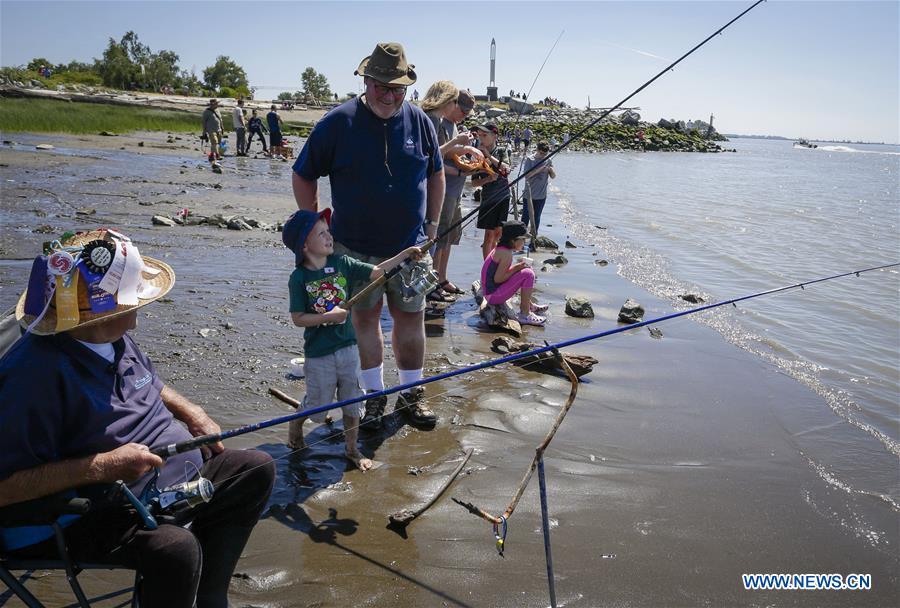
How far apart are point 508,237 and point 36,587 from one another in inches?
189

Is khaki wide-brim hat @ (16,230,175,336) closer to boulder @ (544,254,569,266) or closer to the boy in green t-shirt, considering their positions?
the boy in green t-shirt

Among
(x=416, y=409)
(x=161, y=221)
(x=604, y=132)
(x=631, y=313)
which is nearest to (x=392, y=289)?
(x=416, y=409)

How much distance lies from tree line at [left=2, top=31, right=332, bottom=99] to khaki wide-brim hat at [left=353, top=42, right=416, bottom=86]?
2712 inches

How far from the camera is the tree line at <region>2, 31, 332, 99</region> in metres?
70.4

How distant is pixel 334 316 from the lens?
354 cm

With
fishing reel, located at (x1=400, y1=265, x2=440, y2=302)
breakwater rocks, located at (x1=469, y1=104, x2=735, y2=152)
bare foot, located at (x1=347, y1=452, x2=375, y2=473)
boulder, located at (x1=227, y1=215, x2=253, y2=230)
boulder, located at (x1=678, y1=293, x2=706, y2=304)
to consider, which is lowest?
bare foot, located at (x1=347, y1=452, x2=375, y2=473)

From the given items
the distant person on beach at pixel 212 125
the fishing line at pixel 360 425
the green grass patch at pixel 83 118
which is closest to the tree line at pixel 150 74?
the green grass patch at pixel 83 118

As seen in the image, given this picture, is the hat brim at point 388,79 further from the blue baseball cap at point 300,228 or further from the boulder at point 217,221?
the boulder at point 217,221

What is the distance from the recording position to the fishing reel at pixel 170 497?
2113 mm

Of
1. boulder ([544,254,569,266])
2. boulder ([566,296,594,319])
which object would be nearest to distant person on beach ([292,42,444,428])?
boulder ([566,296,594,319])

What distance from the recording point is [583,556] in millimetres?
3123

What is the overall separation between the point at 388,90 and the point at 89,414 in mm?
2576

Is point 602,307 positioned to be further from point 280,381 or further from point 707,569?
point 707,569

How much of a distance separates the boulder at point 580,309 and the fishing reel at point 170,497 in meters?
5.67
